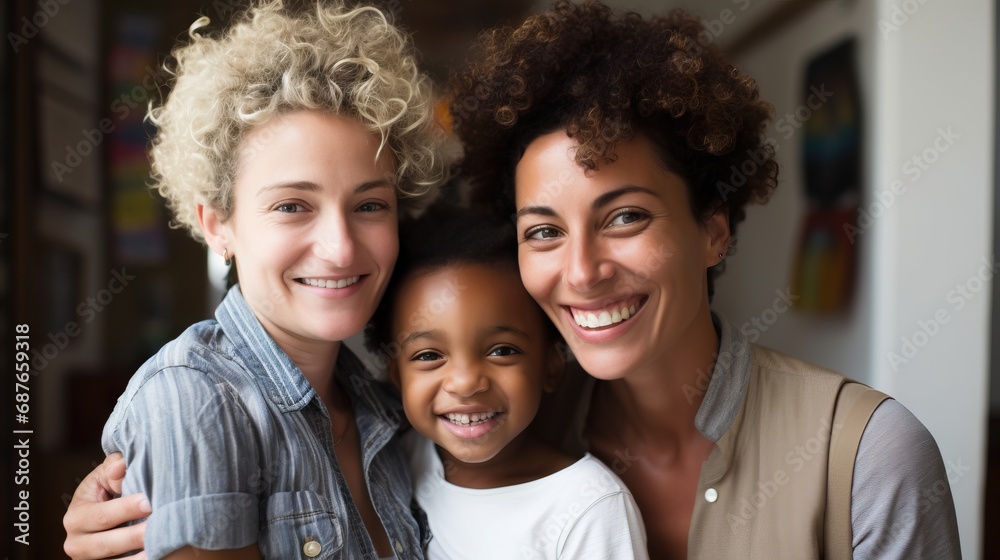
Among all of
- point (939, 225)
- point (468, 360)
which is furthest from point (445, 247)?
point (939, 225)

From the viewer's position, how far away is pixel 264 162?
1.39 m

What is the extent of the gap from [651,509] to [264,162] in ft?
3.26

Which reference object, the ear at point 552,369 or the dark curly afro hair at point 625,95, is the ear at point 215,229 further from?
the ear at point 552,369

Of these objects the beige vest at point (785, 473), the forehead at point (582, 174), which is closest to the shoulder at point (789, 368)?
→ the beige vest at point (785, 473)

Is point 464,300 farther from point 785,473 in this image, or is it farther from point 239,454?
point 785,473

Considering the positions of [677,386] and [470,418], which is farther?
[677,386]

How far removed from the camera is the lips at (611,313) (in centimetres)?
149

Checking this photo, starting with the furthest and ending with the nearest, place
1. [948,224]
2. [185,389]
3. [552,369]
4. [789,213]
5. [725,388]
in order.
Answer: [789,213]
[948,224]
[552,369]
[725,388]
[185,389]

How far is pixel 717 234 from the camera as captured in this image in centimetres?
162

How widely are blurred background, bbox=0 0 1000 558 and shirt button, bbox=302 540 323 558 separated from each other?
1.93 metres

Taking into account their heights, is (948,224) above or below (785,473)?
above

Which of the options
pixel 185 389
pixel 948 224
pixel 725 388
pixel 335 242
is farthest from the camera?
pixel 948 224

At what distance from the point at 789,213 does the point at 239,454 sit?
339cm

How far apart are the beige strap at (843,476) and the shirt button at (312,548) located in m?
0.89
